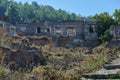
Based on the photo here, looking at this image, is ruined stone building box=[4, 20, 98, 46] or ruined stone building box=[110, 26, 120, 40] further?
ruined stone building box=[4, 20, 98, 46]

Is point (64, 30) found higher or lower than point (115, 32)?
Answer: higher

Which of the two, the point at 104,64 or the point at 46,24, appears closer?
the point at 104,64

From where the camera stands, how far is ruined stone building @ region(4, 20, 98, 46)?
32812mm

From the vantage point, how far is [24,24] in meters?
34.4

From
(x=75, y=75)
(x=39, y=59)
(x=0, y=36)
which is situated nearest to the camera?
(x=75, y=75)

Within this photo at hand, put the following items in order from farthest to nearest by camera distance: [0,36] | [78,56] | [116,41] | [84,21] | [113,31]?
Result: [84,21] → [113,31] → [116,41] → [78,56] → [0,36]

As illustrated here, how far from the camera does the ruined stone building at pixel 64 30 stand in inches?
1292

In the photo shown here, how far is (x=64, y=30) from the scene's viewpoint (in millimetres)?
33812

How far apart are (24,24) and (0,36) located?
21.3m

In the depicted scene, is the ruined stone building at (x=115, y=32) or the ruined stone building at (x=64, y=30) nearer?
the ruined stone building at (x=115, y=32)

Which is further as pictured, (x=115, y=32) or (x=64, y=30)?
(x=64, y=30)

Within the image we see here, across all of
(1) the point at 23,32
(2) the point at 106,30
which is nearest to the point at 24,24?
(1) the point at 23,32

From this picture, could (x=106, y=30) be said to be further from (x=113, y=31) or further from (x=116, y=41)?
(x=116, y=41)

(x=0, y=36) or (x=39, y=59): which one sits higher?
(x=0, y=36)
